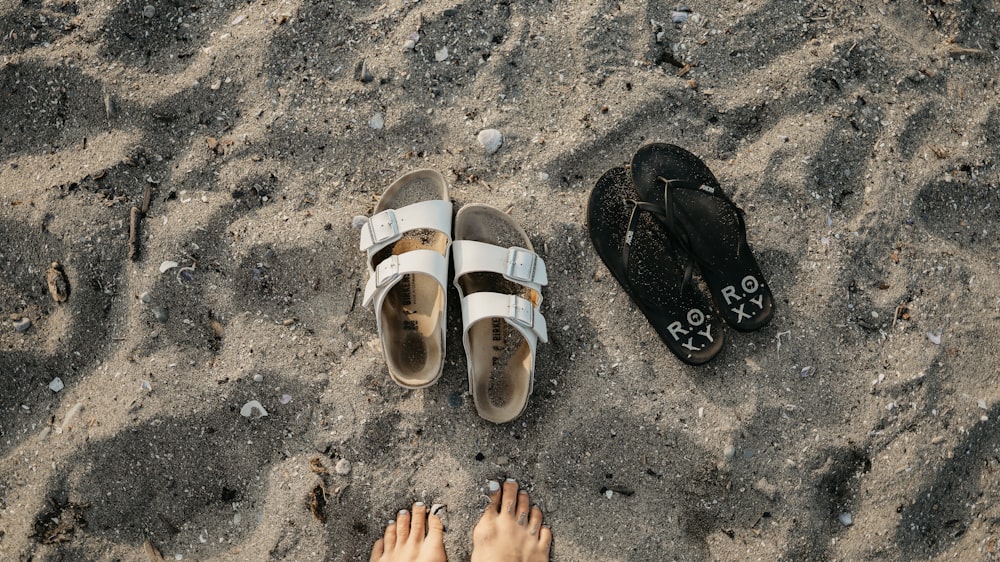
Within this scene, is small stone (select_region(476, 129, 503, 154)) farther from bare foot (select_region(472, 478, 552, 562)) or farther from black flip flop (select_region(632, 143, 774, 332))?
bare foot (select_region(472, 478, 552, 562))

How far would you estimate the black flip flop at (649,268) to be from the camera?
2445mm

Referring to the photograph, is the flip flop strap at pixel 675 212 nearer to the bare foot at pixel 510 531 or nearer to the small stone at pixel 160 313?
the bare foot at pixel 510 531

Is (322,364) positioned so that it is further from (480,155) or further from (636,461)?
(636,461)

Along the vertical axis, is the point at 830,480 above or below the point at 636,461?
below

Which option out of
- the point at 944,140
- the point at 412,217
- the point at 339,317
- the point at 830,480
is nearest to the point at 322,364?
the point at 339,317

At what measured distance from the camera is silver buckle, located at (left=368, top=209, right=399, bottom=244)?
235cm

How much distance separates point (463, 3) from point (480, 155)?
0.61 m

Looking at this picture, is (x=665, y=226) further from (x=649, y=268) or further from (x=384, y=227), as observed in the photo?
(x=384, y=227)

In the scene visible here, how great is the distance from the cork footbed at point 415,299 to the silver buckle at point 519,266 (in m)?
0.26

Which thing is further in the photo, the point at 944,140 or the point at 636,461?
the point at 944,140

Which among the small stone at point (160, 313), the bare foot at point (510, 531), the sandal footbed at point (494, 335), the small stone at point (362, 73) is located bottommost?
the bare foot at point (510, 531)

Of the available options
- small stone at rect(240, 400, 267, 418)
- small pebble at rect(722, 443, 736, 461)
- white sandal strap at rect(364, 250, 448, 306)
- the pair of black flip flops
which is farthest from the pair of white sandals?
small pebble at rect(722, 443, 736, 461)

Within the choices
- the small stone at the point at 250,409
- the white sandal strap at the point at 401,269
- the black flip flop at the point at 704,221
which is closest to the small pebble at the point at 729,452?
the black flip flop at the point at 704,221

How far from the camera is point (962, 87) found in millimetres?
2605
